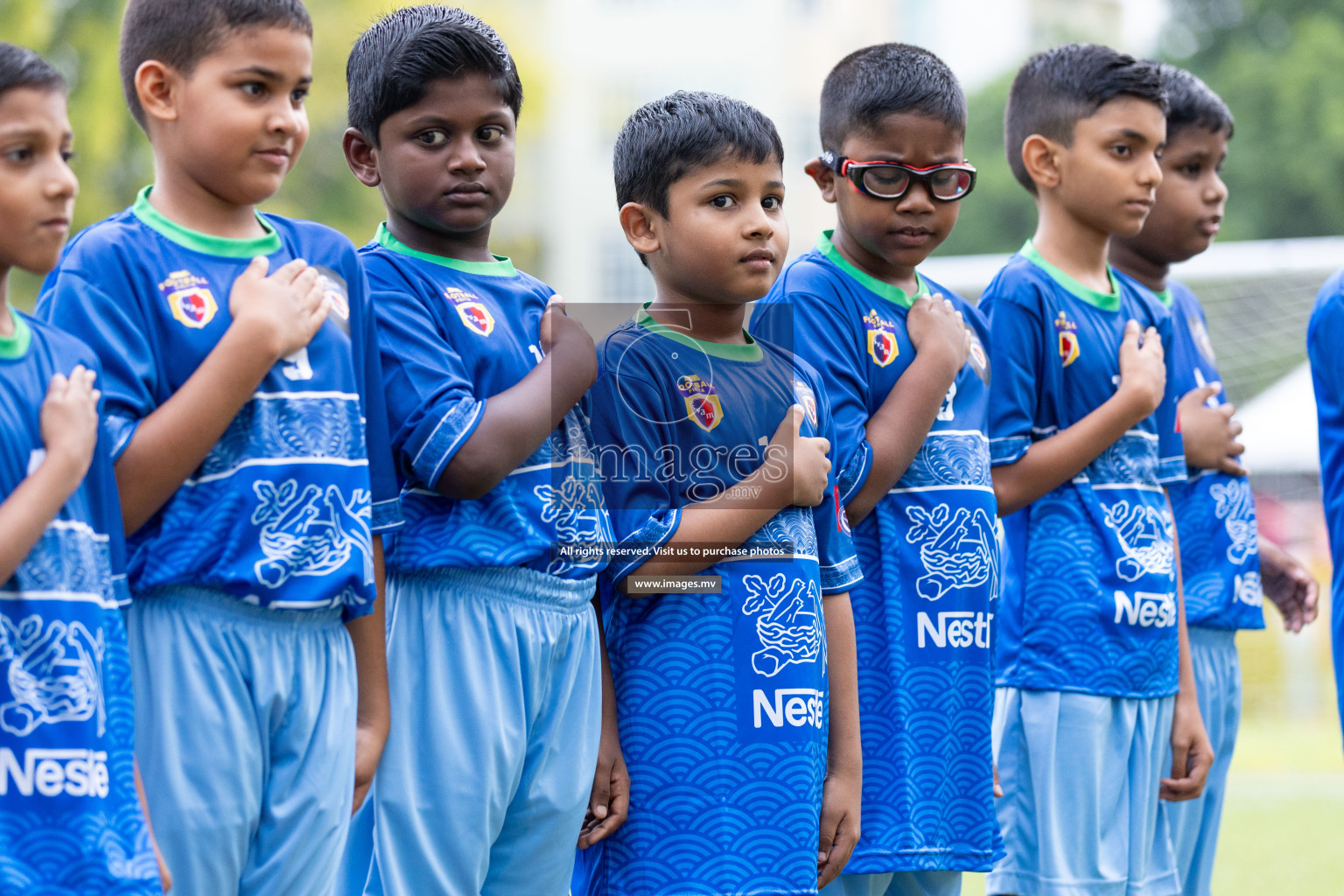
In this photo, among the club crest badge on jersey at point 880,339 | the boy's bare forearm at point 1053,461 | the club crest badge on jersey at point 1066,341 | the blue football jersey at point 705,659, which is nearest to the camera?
the blue football jersey at point 705,659

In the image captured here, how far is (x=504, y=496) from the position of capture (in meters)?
2.29

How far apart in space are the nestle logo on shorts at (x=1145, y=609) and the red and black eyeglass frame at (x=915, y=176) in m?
0.93

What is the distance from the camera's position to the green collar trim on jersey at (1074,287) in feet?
10.4

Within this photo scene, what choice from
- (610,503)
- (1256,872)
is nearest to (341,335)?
(610,503)

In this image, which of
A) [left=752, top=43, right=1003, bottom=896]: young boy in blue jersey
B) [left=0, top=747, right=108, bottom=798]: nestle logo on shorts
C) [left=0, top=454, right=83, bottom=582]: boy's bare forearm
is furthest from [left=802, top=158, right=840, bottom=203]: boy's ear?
[left=0, top=747, right=108, bottom=798]: nestle logo on shorts

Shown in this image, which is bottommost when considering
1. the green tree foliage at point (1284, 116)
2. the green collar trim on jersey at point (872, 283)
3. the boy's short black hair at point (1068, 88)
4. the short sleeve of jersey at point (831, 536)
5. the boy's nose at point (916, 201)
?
the short sleeve of jersey at point (831, 536)

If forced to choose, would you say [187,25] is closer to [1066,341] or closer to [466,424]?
[466,424]

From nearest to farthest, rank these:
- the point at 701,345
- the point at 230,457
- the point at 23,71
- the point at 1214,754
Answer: the point at 23,71
the point at 230,457
the point at 701,345
the point at 1214,754

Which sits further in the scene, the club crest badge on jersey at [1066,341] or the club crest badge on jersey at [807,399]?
the club crest badge on jersey at [1066,341]

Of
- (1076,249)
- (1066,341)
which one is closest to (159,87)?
(1066,341)

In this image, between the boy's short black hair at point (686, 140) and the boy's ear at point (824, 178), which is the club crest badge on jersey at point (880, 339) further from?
the boy's short black hair at point (686, 140)

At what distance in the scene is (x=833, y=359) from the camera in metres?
2.67

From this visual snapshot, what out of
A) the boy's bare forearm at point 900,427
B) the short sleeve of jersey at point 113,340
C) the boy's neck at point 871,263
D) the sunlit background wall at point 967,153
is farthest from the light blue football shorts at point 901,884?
the sunlit background wall at point 967,153

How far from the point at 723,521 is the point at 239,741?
826 mm
